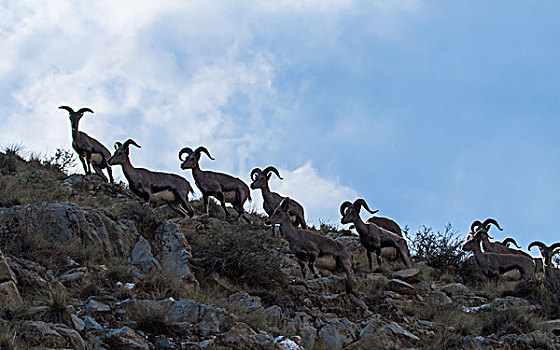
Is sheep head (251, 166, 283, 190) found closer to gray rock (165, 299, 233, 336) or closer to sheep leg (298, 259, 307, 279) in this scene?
sheep leg (298, 259, 307, 279)

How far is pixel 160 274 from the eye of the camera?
12695mm

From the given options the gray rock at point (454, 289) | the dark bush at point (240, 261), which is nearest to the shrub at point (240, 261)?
the dark bush at point (240, 261)

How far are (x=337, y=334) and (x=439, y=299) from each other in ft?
14.9

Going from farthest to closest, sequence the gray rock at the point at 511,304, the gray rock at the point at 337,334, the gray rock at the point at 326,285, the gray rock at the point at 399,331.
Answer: the gray rock at the point at 511,304 < the gray rock at the point at 326,285 < the gray rock at the point at 399,331 < the gray rock at the point at 337,334

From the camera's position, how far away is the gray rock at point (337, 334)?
38.2 ft

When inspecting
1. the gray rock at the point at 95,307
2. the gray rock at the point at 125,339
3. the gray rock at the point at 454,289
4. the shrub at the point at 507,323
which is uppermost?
the gray rock at the point at 454,289

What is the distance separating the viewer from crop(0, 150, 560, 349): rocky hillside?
31.7ft

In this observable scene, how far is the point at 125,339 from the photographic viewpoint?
9.05m

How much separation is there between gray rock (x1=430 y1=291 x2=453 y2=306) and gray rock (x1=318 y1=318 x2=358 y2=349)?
3.74m

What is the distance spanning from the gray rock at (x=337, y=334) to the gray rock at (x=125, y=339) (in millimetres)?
3659

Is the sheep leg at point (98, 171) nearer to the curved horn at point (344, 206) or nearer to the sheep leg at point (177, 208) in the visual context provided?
the sheep leg at point (177, 208)

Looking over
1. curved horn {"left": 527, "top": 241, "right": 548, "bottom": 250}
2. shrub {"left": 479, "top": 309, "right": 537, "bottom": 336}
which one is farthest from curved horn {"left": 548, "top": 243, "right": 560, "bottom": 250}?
shrub {"left": 479, "top": 309, "right": 537, "bottom": 336}

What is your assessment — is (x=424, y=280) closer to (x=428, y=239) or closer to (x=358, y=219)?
(x=358, y=219)

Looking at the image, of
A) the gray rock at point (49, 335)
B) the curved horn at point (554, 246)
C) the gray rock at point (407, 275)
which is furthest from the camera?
the curved horn at point (554, 246)
